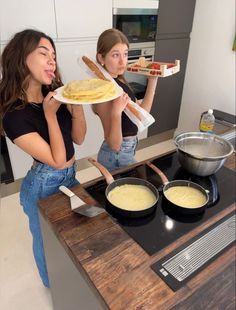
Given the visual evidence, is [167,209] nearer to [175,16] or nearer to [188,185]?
[188,185]

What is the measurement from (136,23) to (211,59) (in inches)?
A: 32.9

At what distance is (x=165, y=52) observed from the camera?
96.1 inches

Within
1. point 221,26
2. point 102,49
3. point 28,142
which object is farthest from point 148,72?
point 221,26

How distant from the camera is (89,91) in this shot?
0.90 metres

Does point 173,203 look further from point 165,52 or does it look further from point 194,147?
point 165,52

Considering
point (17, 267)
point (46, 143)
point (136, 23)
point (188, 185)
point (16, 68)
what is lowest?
point (17, 267)

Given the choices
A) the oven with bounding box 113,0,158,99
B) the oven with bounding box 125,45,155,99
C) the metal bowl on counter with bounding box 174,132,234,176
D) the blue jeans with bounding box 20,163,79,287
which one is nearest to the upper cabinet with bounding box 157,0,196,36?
the oven with bounding box 113,0,158,99

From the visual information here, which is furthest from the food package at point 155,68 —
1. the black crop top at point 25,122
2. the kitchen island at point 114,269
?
the kitchen island at point 114,269

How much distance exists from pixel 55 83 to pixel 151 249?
75 cm

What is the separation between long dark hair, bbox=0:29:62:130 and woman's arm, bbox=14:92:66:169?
0.12 meters

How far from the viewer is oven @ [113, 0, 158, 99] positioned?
80.1 inches

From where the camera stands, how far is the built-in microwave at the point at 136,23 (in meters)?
2.05

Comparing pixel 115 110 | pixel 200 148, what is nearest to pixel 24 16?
pixel 115 110

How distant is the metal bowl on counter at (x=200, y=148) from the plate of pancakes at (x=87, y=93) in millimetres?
327
